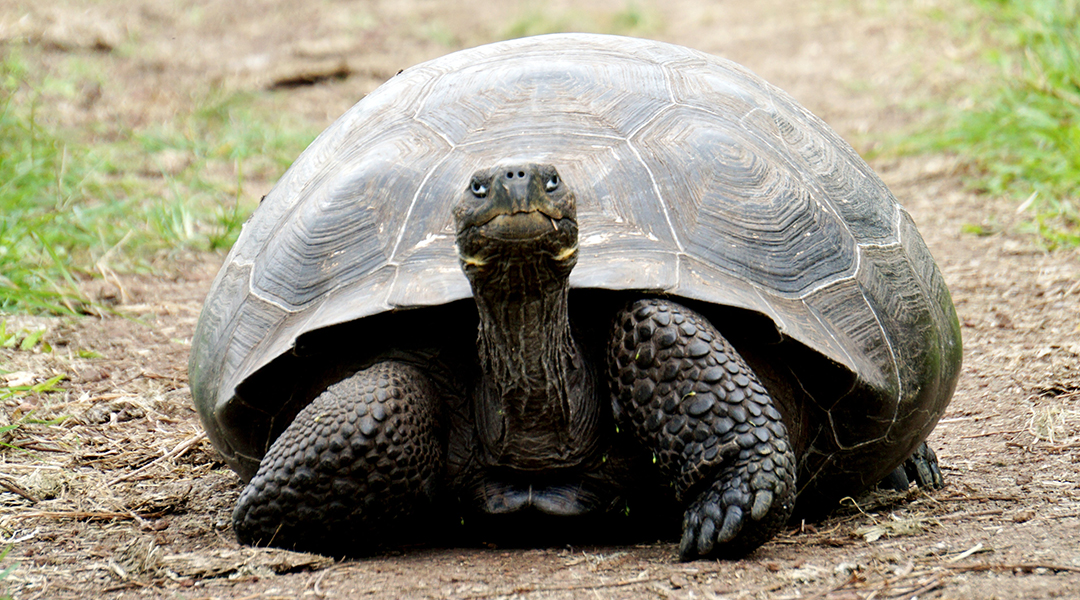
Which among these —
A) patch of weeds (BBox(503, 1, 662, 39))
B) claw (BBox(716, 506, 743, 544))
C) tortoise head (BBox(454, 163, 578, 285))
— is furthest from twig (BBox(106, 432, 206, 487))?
patch of weeds (BBox(503, 1, 662, 39))

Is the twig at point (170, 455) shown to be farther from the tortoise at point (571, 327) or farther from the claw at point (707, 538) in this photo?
the claw at point (707, 538)

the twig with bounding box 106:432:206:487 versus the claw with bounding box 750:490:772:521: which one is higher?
the twig with bounding box 106:432:206:487

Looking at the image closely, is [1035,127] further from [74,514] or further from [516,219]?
[74,514]

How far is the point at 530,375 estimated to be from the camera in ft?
8.69

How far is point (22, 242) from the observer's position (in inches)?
189

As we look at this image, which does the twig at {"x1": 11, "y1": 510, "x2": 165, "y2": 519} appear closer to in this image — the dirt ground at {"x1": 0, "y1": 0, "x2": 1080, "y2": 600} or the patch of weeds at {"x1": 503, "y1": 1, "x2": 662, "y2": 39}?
the dirt ground at {"x1": 0, "y1": 0, "x2": 1080, "y2": 600}

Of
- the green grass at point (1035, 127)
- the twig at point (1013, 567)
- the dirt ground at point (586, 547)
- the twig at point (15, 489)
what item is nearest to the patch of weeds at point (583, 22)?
the dirt ground at point (586, 547)

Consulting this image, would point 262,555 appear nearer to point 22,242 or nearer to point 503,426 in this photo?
point 503,426

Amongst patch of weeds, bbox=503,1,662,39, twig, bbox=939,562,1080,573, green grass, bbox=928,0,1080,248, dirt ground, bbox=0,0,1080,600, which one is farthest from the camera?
patch of weeds, bbox=503,1,662,39

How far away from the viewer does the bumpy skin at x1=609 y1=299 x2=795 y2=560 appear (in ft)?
8.26

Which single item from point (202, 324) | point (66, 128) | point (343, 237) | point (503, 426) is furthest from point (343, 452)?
point (66, 128)

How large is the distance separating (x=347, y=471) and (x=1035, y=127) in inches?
212

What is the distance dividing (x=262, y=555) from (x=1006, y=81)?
6369mm

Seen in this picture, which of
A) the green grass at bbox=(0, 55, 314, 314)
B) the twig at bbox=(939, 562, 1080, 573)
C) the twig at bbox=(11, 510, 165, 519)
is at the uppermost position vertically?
the green grass at bbox=(0, 55, 314, 314)
